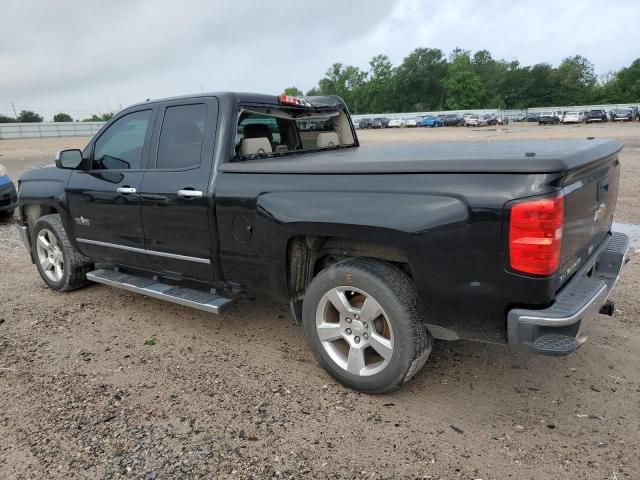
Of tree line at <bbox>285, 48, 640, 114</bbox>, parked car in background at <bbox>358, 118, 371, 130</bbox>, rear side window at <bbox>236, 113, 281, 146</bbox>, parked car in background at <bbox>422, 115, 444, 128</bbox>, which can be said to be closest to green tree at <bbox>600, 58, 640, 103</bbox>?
tree line at <bbox>285, 48, 640, 114</bbox>

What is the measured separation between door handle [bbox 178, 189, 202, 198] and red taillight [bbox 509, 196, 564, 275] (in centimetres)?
220

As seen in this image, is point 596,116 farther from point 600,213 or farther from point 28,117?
point 28,117

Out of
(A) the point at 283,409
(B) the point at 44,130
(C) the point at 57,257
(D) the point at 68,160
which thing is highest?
(B) the point at 44,130

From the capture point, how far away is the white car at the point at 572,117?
54.1 meters

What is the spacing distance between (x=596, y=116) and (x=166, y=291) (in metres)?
60.0

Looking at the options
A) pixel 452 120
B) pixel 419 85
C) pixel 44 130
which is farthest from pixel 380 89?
pixel 44 130

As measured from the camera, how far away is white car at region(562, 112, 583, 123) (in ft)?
177

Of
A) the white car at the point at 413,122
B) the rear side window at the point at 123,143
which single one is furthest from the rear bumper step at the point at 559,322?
the white car at the point at 413,122

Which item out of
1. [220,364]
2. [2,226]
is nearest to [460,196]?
[220,364]

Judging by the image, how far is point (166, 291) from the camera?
13.6ft

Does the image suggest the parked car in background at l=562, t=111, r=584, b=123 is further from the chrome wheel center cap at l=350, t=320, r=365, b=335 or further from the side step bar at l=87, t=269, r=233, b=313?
the chrome wheel center cap at l=350, t=320, r=365, b=335

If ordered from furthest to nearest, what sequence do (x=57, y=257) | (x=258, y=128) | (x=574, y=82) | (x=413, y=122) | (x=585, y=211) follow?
1. (x=574, y=82)
2. (x=413, y=122)
3. (x=57, y=257)
4. (x=258, y=128)
5. (x=585, y=211)

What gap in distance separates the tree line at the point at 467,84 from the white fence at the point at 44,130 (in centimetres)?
3851

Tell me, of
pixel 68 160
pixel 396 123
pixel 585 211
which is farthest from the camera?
pixel 396 123
